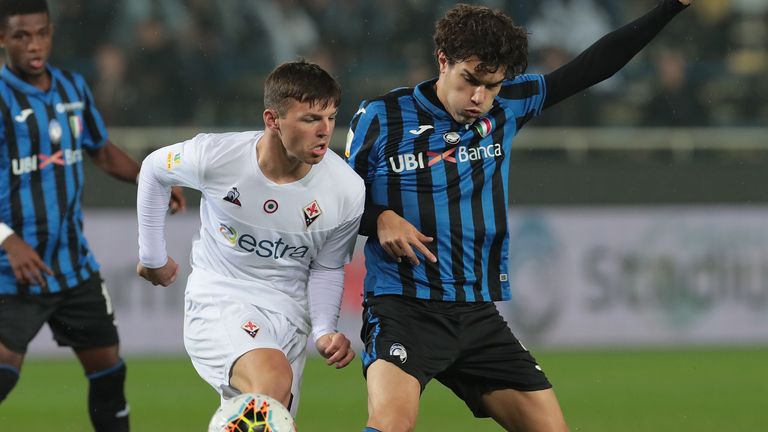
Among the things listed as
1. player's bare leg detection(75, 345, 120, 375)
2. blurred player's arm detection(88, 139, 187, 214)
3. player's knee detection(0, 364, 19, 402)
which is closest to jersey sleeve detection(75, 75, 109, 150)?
blurred player's arm detection(88, 139, 187, 214)

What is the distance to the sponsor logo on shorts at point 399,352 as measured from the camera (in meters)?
4.41

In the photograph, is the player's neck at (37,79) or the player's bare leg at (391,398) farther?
the player's neck at (37,79)

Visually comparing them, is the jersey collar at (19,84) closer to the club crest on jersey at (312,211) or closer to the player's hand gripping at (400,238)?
the club crest on jersey at (312,211)

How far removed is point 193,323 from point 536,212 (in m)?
5.94

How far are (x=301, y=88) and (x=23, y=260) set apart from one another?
1.74 metres

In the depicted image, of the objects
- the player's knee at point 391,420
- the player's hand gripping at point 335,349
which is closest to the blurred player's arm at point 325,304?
the player's hand gripping at point 335,349

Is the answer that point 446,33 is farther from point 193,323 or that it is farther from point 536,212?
point 536,212

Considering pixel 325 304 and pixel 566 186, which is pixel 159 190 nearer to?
pixel 325 304

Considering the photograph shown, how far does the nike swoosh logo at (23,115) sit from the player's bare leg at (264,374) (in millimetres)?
1863

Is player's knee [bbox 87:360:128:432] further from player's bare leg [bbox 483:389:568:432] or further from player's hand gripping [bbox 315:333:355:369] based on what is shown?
player's bare leg [bbox 483:389:568:432]

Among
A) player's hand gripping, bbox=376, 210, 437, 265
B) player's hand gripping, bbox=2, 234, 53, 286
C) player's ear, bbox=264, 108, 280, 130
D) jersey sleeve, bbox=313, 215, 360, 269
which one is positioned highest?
player's ear, bbox=264, 108, 280, 130

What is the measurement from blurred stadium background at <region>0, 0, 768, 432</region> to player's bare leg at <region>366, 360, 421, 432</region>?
131 inches

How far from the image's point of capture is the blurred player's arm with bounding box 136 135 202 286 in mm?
4625

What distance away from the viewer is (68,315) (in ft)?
18.9
